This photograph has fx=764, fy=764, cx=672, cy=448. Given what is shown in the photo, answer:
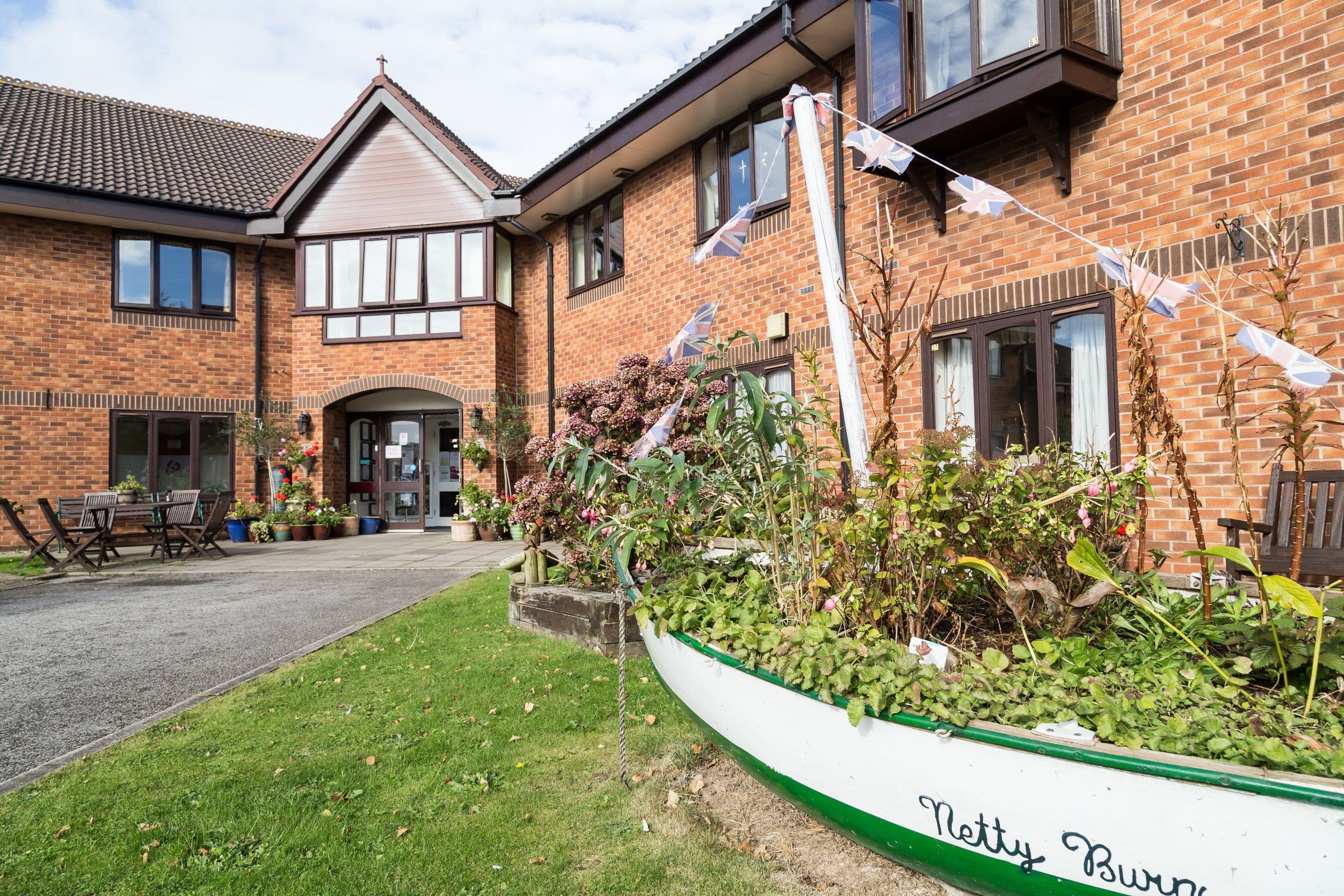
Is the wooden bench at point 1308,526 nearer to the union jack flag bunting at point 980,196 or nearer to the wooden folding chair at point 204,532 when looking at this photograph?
the union jack flag bunting at point 980,196

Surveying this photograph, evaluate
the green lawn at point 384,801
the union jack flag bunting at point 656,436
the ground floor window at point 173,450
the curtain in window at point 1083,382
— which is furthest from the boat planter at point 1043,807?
the ground floor window at point 173,450

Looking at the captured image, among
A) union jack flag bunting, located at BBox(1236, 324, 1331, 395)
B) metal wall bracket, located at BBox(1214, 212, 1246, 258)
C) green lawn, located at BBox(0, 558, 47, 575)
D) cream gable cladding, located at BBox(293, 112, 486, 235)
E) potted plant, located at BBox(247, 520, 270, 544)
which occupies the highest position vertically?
cream gable cladding, located at BBox(293, 112, 486, 235)

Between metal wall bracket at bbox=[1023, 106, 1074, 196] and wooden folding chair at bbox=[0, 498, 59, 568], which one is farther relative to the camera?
wooden folding chair at bbox=[0, 498, 59, 568]

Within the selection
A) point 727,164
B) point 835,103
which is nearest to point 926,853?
point 835,103

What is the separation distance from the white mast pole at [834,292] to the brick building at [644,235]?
34cm

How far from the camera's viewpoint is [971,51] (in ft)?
19.5

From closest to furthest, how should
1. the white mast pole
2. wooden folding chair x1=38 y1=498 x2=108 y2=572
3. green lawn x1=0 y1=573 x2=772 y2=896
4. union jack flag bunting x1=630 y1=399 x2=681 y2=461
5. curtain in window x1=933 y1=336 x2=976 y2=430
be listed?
green lawn x1=0 y1=573 x2=772 y2=896 < the white mast pole < union jack flag bunting x1=630 y1=399 x2=681 y2=461 < curtain in window x1=933 y1=336 x2=976 y2=430 < wooden folding chair x1=38 y1=498 x2=108 y2=572

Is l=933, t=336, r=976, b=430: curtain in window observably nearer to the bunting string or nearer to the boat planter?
the bunting string

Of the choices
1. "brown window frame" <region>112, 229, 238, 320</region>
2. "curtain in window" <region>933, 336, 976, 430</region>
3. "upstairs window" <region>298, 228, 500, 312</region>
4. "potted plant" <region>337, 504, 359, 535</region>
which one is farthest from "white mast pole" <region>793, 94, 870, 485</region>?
"brown window frame" <region>112, 229, 238, 320</region>

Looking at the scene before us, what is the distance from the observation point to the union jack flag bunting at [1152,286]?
2.41 metres

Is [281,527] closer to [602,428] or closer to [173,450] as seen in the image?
[173,450]

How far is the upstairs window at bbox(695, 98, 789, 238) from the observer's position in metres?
8.74

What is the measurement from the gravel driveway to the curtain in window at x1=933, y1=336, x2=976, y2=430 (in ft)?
17.4

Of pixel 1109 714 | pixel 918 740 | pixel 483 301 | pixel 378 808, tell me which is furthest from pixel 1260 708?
pixel 483 301
